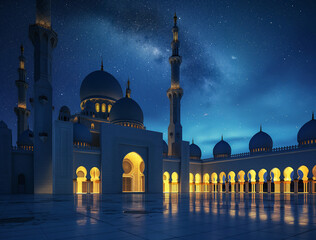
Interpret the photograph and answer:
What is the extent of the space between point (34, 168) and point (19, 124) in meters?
11.9

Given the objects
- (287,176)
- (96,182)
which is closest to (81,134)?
(96,182)

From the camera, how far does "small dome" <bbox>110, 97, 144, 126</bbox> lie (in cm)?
2630

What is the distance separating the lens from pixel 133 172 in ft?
84.2

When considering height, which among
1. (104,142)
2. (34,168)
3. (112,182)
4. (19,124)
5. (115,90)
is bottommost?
(112,182)

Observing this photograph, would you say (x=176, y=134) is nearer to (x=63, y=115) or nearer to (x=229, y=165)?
(x=229, y=165)

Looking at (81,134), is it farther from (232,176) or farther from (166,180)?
(232,176)

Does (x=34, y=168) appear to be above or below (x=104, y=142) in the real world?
below

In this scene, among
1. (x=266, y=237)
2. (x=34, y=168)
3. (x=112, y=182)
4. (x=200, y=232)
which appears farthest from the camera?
(x=112, y=182)

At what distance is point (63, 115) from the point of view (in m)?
21.8

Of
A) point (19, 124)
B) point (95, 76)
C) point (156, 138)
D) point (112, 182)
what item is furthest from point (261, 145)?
point (19, 124)

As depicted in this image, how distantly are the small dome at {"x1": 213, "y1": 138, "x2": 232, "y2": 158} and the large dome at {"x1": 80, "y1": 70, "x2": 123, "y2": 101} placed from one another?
15.0m

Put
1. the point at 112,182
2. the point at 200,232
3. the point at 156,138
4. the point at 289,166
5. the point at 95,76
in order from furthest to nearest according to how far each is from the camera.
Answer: the point at 95,76 → the point at 156,138 → the point at 289,166 → the point at 112,182 → the point at 200,232

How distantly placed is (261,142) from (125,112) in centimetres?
1568

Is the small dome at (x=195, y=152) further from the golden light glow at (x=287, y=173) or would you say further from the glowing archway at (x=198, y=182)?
the golden light glow at (x=287, y=173)
